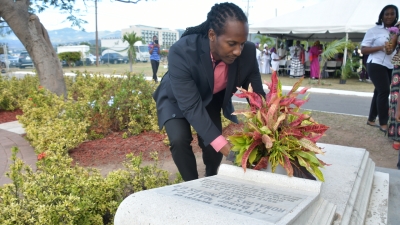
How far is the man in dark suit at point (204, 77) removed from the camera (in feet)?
7.41

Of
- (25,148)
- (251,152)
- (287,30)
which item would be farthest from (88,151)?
(287,30)

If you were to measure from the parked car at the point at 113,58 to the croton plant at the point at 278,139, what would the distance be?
3292cm

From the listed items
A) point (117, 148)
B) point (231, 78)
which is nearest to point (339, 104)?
point (117, 148)

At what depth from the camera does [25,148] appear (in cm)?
472

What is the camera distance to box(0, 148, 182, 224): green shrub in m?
2.11

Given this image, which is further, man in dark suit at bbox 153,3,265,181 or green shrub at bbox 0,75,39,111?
green shrub at bbox 0,75,39,111

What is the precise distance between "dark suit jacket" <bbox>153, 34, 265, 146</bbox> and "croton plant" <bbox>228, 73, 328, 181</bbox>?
0.77 ft

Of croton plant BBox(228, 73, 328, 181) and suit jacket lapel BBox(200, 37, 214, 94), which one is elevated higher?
suit jacket lapel BBox(200, 37, 214, 94)

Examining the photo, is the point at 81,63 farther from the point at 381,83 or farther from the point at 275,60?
the point at 381,83

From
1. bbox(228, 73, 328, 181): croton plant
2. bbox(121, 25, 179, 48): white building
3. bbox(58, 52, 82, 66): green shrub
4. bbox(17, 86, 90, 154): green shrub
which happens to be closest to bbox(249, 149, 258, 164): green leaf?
bbox(228, 73, 328, 181): croton plant

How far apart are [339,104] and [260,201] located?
7.84 meters

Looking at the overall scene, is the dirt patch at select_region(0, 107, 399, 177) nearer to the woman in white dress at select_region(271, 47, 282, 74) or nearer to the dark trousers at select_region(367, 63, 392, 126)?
Result: the dark trousers at select_region(367, 63, 392, 126)

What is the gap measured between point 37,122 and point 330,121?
484cm

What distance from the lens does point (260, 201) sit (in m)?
1.74
